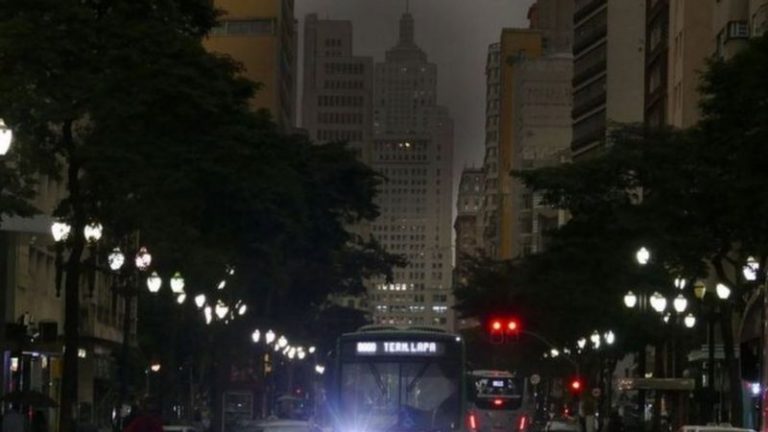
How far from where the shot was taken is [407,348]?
142 feet

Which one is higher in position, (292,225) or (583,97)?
(583,97)

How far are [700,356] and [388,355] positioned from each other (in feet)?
137

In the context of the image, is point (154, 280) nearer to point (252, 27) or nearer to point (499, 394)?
point (499, 394)

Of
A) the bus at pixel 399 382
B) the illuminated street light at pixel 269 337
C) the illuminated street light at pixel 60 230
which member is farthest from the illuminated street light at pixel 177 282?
the illuminated street light at pixel 269 337

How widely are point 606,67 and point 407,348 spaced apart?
355 ft

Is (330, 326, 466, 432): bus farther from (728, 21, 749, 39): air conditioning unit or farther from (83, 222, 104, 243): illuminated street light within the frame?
(728, 21, 749, 39): air conditioning unit

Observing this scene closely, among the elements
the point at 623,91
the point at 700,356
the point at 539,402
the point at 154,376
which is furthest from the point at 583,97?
the point at 700,356

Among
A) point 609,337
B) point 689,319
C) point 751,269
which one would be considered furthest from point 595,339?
point 751,269

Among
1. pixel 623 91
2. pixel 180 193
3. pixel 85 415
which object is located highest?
pixel 623 91

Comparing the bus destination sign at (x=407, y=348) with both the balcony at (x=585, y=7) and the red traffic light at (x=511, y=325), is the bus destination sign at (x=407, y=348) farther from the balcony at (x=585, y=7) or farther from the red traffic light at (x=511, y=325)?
the balcony at (x=585, y=7)

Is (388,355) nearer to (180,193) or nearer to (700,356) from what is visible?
(180,193)

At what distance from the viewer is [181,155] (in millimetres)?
42062

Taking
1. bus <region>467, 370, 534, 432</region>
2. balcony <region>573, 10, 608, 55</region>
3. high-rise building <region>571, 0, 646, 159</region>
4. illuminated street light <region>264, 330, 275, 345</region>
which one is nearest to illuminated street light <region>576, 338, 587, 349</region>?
bus <region>467, 370, 534, 432</region>

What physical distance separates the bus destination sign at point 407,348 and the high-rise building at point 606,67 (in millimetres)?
92619
